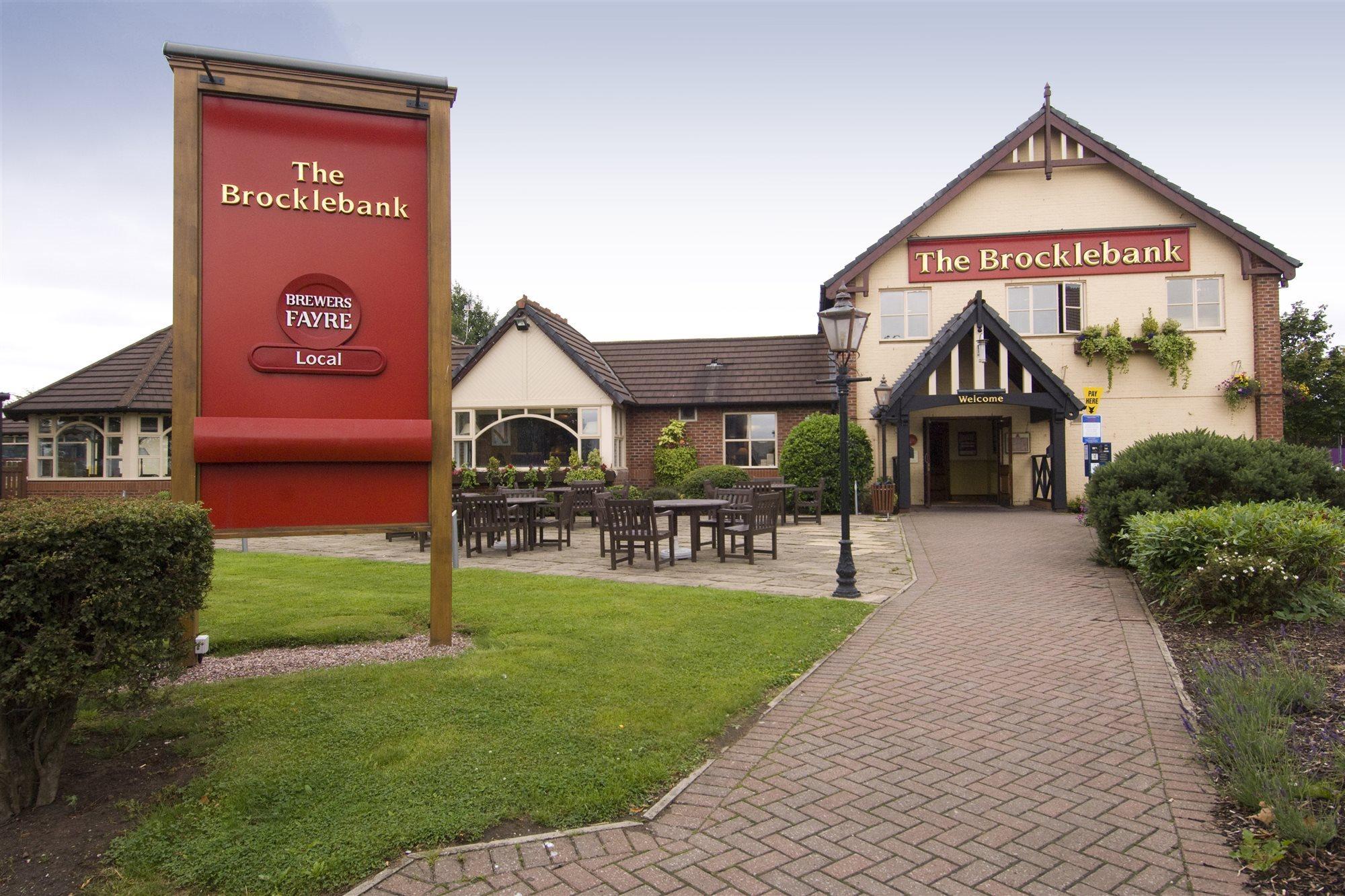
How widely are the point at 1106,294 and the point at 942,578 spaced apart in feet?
49.5

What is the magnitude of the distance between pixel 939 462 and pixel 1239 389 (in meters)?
7.60

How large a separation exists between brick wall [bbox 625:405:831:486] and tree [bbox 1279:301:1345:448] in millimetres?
26414

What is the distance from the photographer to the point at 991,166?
22.0 metres

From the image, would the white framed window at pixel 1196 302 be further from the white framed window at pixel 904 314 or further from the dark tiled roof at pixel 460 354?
the dark tiled roof at pixel 460 354

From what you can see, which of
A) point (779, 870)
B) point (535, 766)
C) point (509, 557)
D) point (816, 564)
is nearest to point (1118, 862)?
point (779, 870)

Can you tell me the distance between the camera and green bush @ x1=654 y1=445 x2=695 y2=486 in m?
22.9

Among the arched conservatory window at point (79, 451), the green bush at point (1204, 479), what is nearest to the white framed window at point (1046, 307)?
the green bush at point (1204, 479)

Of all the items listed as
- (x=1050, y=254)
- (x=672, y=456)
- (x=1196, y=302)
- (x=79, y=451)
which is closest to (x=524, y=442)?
(x=672, y=456)

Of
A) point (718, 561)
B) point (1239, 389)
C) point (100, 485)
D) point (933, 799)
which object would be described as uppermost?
point (1239, 389)

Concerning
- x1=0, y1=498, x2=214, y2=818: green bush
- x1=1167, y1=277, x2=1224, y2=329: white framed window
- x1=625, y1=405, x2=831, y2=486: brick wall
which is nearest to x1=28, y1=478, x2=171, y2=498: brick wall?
x1=625, y1=405, x2=831, y2=486: brick wall

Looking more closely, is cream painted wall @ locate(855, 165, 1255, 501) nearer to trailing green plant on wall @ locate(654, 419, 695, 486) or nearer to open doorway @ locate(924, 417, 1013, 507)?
open doorway @ locate(924, 417, 1013, 507)

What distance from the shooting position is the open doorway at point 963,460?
24328mm

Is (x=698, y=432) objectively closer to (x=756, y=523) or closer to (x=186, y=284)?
(x=756, y=523)

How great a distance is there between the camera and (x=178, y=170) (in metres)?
6.28
